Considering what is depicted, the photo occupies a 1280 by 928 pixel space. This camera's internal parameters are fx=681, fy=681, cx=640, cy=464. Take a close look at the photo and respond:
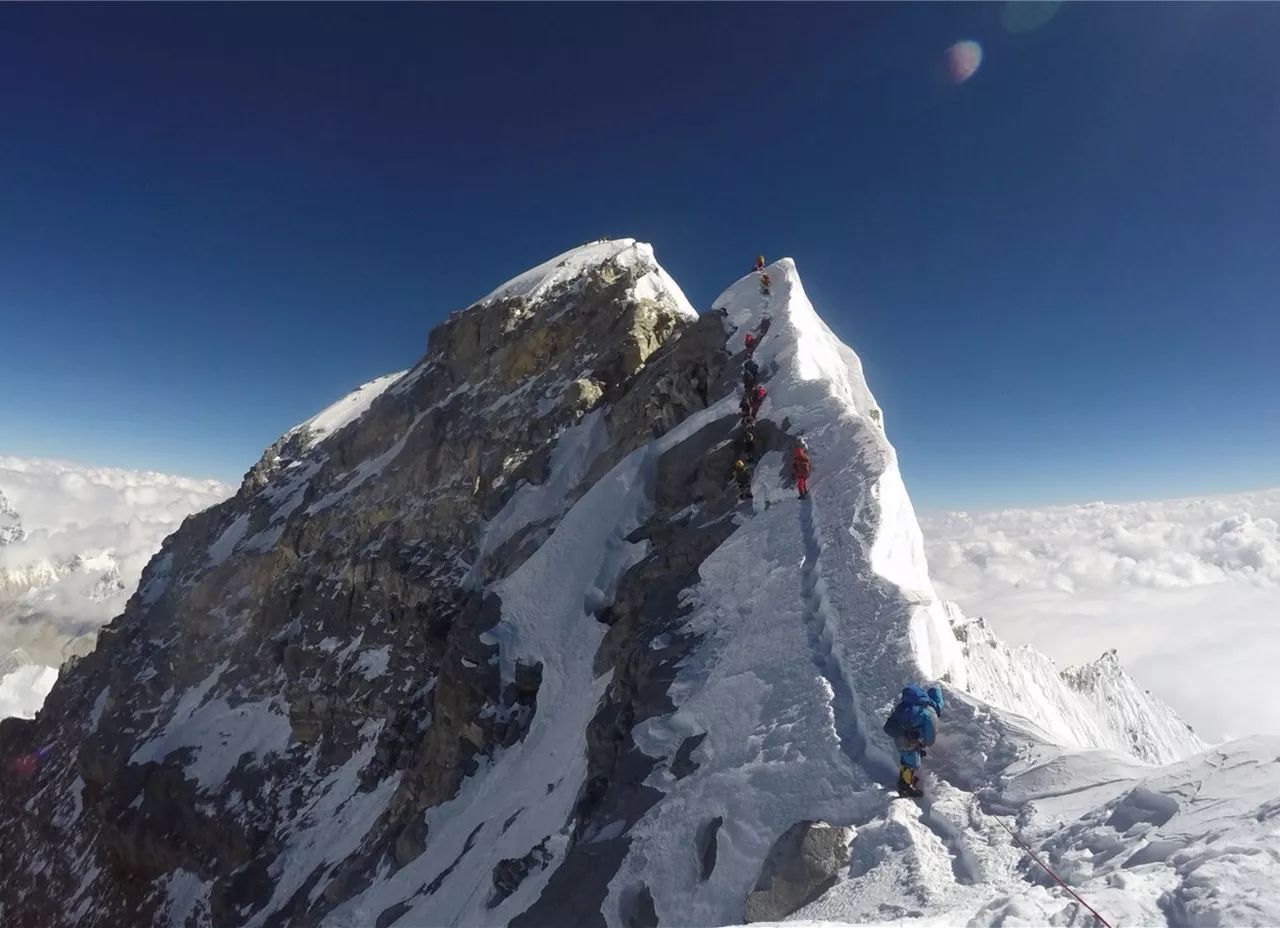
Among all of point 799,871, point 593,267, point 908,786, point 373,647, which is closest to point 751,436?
point 908,786

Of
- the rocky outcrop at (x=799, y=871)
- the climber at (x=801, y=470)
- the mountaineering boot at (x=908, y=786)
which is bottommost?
the rocky outcrop at (x=799, y=871)

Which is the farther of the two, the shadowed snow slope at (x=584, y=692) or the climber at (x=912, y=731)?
the climber at (x=912, y=731)

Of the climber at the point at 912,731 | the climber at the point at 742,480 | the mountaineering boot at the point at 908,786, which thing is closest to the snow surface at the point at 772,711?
the mountaineering boot at the point at 908,786

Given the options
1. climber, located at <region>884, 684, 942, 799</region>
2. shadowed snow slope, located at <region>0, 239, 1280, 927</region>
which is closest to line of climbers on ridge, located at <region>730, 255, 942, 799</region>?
climber, located at <region>884, 684, 942, 799</region>

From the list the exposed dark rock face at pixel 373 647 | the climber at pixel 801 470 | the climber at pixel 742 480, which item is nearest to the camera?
the climber at pixel 801 470

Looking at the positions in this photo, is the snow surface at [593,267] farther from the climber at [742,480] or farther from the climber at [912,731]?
the climber at [912,731]

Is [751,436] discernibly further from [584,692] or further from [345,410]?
[345,410]

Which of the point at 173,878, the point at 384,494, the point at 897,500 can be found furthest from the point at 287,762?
the point at 897,500
